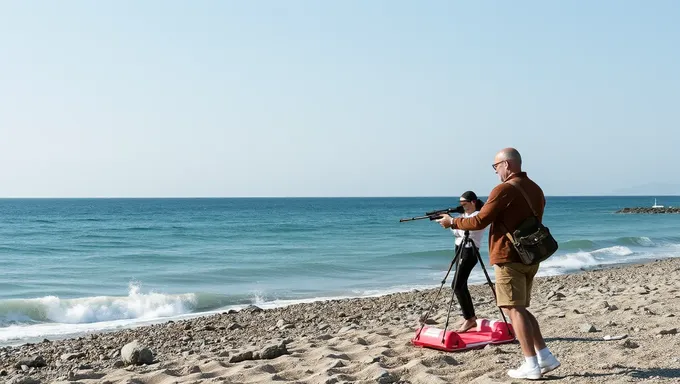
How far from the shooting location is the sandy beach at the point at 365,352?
5.64 metres

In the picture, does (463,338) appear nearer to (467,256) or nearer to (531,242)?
(467,256)

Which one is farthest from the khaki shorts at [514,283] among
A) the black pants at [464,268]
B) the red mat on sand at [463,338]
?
the black pants at [464,268]

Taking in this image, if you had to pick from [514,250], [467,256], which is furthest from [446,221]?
[467,256]

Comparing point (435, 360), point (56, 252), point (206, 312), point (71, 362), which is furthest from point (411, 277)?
point (56, 252)

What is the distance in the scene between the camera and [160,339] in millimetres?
9961

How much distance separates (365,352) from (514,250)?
2203 mm

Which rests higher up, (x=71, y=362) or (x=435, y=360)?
(x=435, y=360)

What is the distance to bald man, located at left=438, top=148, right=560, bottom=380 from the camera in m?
5.10

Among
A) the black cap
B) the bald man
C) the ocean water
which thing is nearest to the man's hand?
the bald man

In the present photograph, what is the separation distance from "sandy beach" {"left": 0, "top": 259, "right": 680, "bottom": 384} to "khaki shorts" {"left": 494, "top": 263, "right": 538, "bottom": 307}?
0.62m

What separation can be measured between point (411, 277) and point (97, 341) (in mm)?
11641

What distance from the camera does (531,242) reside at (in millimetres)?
5031

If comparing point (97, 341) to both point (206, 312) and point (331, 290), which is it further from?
point (331, 290)

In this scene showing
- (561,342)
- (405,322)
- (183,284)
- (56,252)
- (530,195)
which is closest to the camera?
(530,195)
